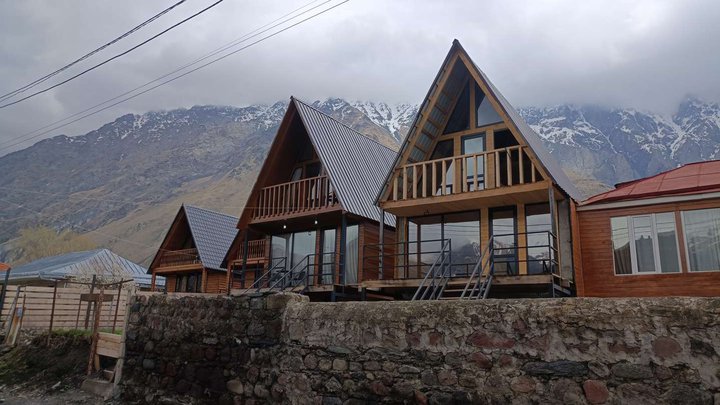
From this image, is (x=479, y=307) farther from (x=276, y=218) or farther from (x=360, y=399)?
(x=276, y=218)

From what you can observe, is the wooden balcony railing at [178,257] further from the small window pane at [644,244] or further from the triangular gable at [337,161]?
the small window pane at [644,244]

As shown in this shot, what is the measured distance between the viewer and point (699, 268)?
13.2 meters

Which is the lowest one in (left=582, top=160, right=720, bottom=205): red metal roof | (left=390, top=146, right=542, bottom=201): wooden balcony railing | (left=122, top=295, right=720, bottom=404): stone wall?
(left=122, top=295, right=720, bottom=404): stone wall

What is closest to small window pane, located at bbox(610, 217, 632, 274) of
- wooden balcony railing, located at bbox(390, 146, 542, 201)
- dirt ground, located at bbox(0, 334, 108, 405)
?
wooden balcony railing, located at bbox(390, 146, 542, 201)

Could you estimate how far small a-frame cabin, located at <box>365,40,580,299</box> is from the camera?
1495 centimetres

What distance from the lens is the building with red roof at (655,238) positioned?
1321cm

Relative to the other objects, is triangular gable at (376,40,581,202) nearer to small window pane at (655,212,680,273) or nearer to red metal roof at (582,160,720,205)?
red metal roof at (582,160,720,205)

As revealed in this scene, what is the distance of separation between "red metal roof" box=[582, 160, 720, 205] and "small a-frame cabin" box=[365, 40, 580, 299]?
136cm

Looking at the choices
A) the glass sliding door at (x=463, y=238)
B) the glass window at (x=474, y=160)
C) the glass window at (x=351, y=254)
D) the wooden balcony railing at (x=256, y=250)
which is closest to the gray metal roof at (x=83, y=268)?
the wooden balcony railing at (x=256, y=250)

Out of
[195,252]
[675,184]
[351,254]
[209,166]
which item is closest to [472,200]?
[675,184]

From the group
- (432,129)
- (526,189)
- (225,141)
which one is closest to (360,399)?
(526,189)

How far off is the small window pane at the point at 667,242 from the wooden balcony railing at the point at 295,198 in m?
9.99

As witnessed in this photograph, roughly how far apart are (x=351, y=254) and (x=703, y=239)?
35.8ft

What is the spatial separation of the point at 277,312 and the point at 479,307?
10.6ft
